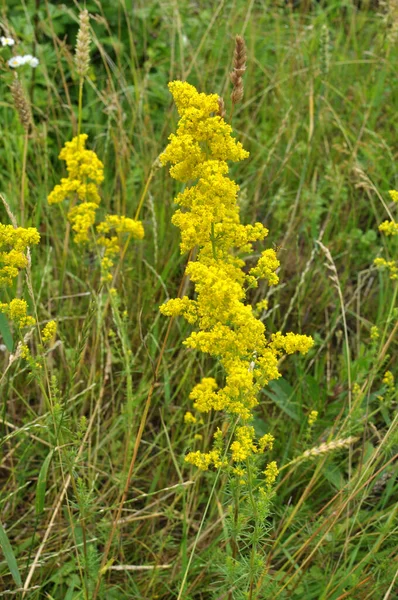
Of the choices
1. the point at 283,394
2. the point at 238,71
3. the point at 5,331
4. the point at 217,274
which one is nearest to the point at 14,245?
the point at 5,331

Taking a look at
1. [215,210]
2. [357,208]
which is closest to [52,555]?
[215,210]

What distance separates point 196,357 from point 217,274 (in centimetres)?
121

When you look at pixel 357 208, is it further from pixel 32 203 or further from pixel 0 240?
pixel 0 240

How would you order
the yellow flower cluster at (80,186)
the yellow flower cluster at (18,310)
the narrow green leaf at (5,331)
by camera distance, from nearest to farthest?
1. the yellow flower cluster at (18,310)
2. the narrow green leaf at (5,331)
3. the yellow flower cluster at (80,186)

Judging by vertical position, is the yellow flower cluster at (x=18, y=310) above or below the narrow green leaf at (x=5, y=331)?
above

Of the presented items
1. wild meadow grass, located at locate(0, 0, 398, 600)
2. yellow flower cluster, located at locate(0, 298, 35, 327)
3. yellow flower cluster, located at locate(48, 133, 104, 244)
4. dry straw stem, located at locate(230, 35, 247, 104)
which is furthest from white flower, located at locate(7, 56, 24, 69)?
yellow flower cluster, located at locate(0, 298, 35, 327)

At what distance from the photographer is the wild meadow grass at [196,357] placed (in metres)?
1.60

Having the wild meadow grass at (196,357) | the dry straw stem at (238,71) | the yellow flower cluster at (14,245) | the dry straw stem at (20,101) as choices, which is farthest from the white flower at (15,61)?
the yellow flower cluster at (14,245)

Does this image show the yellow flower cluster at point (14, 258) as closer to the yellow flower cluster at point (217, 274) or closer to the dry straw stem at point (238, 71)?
the yellow flower cluster at point (217, 274)

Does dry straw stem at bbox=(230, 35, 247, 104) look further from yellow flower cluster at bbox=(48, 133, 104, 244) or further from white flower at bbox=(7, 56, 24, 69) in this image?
white flower at bbox=(7, 56, 24, 69)

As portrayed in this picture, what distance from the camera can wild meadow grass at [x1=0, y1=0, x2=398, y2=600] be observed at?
1.60 metres

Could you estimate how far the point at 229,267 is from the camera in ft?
5.16

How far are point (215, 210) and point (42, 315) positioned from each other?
1470mm

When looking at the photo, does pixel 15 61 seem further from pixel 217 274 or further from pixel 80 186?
pixel 217 274
